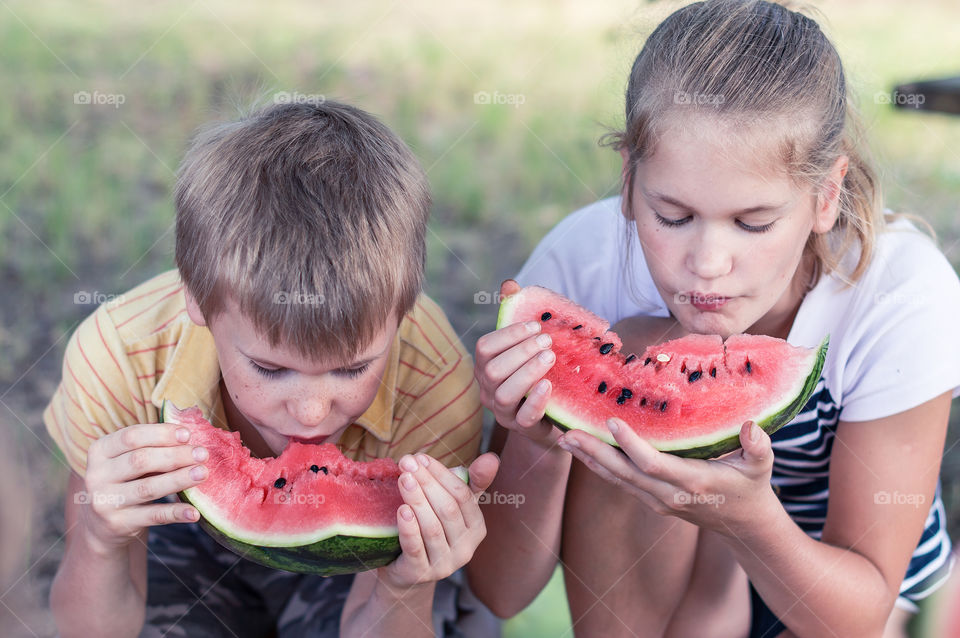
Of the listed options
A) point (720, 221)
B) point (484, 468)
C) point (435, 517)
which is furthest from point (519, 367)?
point (720, 221)

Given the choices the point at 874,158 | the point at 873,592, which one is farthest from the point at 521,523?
the point at 874,158

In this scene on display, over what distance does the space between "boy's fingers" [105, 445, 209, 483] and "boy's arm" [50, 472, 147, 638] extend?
35cm

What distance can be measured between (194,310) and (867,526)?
183cm

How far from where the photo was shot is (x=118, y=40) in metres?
6.33

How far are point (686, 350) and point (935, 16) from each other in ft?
24.2

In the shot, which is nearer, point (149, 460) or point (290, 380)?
point (149, 460)

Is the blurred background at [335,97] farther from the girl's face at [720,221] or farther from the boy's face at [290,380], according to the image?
the boy's face at [290,380]

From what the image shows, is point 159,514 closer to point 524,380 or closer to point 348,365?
point 348,365

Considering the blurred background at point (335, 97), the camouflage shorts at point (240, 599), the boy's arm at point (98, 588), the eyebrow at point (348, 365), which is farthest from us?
the blurred background at point (335, 97)

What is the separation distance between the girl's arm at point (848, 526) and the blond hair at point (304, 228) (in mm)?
635

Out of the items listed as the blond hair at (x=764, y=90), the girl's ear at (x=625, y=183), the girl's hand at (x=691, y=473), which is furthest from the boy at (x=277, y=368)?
the blond hair at (x=764, y=90)

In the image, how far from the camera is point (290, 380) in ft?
6.93

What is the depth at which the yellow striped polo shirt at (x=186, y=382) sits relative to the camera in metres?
2.32

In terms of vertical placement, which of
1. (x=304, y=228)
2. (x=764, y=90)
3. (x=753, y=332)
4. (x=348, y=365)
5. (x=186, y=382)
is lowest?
(x=753, y=332)
